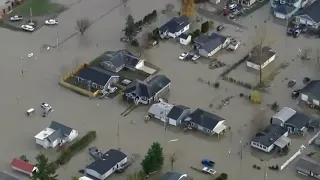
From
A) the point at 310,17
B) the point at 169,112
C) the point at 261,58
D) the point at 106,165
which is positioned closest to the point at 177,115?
the point at 169,112

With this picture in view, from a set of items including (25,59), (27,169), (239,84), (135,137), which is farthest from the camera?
(25,59)

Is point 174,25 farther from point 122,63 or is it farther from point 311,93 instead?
point 311,93

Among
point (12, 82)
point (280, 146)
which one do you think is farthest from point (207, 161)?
point (12, 82)

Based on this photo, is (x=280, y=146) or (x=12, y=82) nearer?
(x=280, y=146)

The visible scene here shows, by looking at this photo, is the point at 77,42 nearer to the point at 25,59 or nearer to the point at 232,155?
the point at 25,59

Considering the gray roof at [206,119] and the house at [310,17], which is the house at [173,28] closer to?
the house at [310,17]

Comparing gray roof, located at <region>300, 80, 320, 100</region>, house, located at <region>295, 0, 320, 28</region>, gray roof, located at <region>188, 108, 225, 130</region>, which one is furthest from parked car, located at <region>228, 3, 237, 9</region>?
gray roof, located at <region>188, 108, 225, 130</region>

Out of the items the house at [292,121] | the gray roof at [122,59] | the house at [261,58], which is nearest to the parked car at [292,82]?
the house at [261,58]

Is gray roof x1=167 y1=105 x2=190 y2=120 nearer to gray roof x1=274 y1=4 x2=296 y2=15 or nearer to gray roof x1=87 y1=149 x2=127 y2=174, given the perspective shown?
gray roof x1=87 y1=149 x2=127 y2=174
